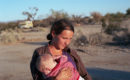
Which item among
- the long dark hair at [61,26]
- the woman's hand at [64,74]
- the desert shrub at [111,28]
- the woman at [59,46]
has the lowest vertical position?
the desert shrub at [111,28]

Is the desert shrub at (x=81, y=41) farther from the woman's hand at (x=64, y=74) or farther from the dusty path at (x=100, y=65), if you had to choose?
the woman's hand at (x=64, y=74)

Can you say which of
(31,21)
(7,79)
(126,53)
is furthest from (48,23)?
(7,79)

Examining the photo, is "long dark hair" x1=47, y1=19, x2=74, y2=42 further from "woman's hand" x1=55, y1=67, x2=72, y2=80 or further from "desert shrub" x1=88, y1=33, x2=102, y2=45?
"desert shrub" x1=88, y1=33, x2=102, y2=45

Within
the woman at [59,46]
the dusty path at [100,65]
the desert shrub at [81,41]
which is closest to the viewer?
the woman at [59,46]

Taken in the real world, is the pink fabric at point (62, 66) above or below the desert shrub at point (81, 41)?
above

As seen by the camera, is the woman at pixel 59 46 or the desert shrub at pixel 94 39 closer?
Result: the woman at pixel 59 46

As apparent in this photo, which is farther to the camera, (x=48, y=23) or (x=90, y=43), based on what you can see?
(x=48, y=23)

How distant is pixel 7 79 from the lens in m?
7.35

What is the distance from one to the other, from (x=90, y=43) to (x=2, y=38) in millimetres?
8372

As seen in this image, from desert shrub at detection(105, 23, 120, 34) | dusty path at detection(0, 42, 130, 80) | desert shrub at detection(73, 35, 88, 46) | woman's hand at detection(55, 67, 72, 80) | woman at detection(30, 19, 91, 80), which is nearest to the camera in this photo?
woman's hand at detection(55, 67, 72, 80)

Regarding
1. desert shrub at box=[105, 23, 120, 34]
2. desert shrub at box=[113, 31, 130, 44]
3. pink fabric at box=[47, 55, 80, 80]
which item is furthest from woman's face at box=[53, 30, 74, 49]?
desert shrub at box=[105, 23, 120, 34]

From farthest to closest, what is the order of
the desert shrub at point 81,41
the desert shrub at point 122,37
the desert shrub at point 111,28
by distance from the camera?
the desert shrub at point 111,28, the desert shrub at point 122,37, the desert shrub at point 81,41

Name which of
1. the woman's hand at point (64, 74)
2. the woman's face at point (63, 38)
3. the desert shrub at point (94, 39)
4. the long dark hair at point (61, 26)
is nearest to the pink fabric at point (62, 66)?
the woman's hand at point (64, 74)

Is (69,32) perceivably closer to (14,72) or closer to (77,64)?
(77,64)
